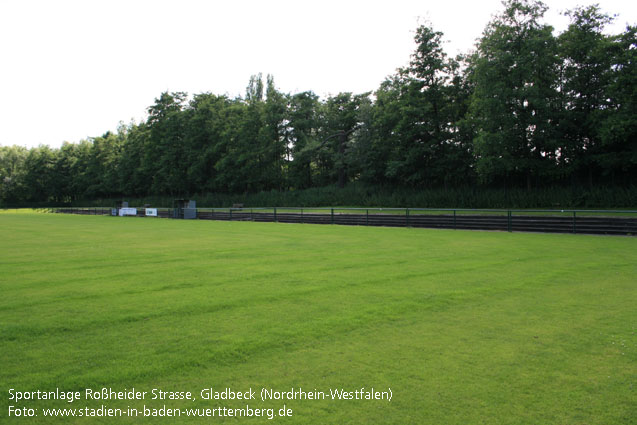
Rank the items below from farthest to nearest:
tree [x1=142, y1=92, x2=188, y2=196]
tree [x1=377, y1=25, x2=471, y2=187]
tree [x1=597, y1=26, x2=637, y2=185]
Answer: tree [x1=142, y1=92, x2=188, y2=196] < tree [x1=377, y1=25, x2=471, y2=187] < tree [x1=597, y1=26, x2=637, y2=185]

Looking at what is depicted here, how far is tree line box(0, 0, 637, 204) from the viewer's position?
26.7m

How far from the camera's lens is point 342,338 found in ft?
16.0

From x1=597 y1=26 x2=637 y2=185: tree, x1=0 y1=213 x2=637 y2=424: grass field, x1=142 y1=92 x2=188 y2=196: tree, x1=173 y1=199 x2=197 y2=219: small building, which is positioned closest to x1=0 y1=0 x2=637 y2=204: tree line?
x1=597 y1=26 x2=637 y2=185: tree

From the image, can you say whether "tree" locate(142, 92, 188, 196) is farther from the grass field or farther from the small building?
the grass field

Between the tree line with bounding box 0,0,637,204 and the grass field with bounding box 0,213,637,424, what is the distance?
19.5 m

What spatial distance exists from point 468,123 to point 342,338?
95.9 feet

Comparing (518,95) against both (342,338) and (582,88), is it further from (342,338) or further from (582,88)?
(342,338)

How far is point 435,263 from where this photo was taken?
411 inches

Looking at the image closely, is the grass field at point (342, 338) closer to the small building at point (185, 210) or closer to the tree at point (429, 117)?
the tree at point (429, 117)

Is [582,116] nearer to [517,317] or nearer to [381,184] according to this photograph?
[381,184]

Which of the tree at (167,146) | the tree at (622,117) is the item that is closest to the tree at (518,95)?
the tree at (622,117)

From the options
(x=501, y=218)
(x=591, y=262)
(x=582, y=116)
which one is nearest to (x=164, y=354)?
(x=591, y=262)

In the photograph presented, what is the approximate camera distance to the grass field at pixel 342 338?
3391 mm

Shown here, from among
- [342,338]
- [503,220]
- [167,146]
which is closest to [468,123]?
[503,220]
